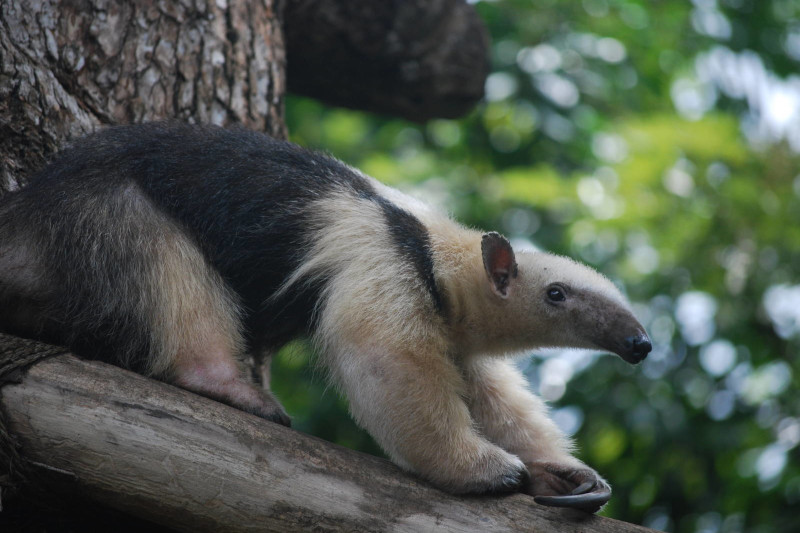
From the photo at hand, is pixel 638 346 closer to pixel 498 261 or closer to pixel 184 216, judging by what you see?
pixel 498 261

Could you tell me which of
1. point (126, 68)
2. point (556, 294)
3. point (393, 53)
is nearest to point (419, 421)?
point (556, 294)

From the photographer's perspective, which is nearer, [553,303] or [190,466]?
[190,466]

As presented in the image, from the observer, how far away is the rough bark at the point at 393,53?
8.60 metres

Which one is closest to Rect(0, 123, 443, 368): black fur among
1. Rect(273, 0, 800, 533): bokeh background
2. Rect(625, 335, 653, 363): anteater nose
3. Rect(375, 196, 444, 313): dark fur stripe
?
Rect(375, 196, 444, 313): dark fur stripe

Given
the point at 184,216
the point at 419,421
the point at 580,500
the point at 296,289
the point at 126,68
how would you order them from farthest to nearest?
the point at 126,68 < the point at 296,289 < the point at 184,216 < the point at 419,421 < the point at 580,500

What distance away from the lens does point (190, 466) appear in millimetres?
4480

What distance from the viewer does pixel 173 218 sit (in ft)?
18.2

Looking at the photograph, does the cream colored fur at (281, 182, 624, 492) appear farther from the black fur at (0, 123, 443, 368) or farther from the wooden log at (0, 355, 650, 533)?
the wooden log at (0, 355, 650, 533)

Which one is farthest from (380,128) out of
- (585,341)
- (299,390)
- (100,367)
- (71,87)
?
(100,367)

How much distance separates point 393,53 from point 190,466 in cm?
560

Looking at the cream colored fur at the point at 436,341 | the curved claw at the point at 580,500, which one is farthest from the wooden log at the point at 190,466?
the cream colored fur at the point at 436,341

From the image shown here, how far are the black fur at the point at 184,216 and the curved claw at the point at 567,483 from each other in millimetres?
1312

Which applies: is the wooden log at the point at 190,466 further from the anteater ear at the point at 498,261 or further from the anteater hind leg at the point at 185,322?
the anteater ear at the point at 498,261

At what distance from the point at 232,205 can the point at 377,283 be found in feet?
3.71
